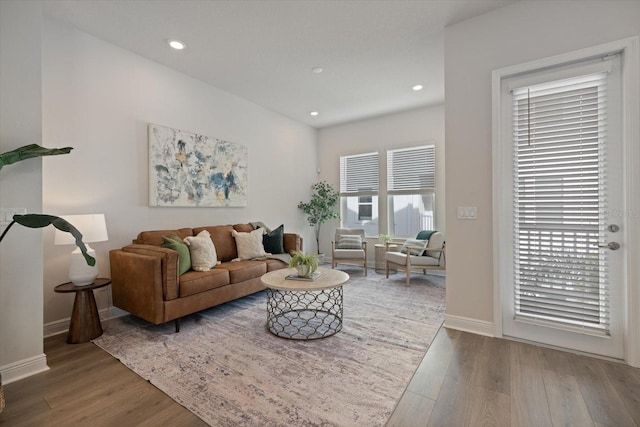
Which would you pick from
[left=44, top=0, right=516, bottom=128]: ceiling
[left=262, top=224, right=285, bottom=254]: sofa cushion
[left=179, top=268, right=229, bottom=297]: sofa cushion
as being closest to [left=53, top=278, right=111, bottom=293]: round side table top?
[left=179, top=268, right=229, bottom=297]: sofa cushion

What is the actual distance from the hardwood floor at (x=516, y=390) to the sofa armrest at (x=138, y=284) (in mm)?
2184

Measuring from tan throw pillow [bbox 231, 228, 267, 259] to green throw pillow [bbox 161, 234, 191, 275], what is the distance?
2.93ft

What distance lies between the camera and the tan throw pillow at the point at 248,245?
154 inches

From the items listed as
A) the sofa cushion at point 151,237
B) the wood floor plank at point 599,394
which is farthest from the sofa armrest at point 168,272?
the wood floor plank at point 599,394

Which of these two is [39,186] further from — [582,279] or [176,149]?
[582,279]

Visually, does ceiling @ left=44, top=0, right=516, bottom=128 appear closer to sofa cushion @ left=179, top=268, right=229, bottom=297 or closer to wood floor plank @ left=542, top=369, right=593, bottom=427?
sofa cushion @ left=179, top=268, right=229, bottom=297

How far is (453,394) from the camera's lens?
1.81 metres

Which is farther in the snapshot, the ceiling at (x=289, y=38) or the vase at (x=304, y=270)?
the vase at (x=304, y=270)

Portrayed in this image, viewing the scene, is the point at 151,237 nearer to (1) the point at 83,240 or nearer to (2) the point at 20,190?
(1) the point at 83,240

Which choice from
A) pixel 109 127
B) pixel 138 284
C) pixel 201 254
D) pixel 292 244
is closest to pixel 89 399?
pixel 138 284

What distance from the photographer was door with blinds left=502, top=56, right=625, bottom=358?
7.16 feet

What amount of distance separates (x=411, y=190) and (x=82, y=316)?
4942 mm

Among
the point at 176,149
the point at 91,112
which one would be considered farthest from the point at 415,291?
the point at 91,112

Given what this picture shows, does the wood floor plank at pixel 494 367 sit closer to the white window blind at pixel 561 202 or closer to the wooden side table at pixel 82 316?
the white window blind at pixel 561 202
